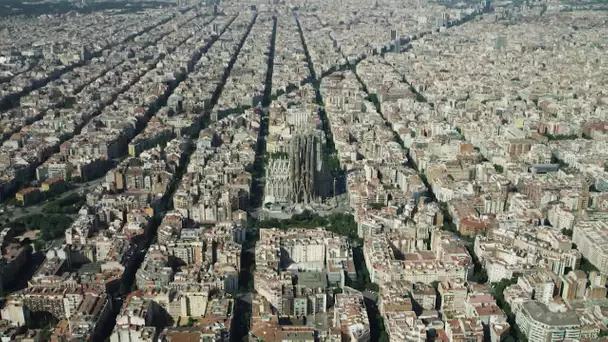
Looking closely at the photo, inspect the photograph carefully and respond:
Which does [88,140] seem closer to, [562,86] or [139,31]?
[562,86]

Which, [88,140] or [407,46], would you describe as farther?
[407,46]

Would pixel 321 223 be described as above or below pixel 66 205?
below

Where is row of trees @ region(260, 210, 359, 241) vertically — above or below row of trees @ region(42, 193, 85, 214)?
below

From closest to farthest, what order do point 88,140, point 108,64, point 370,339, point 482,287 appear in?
point 370,339 < point 482,287 < point 88,140 < point 108,64

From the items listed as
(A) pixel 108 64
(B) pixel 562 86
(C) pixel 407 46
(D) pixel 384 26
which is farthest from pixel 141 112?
(D) pixel 384 26

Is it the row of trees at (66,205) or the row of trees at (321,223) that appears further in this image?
the row of trees at (66,205)

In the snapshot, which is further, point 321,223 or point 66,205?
point 66,205

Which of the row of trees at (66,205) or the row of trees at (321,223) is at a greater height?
the row of trees at (66,205)

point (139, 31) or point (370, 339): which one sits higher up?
point (139, 31)

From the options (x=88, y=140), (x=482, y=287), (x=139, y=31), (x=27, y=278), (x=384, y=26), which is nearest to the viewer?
(x=482, y=287)

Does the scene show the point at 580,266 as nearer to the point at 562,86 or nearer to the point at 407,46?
the point at 562,86

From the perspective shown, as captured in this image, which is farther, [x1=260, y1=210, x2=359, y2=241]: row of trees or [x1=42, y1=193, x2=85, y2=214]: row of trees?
[x1=42, y1=193, x2=85, y2=214]: row of trees
